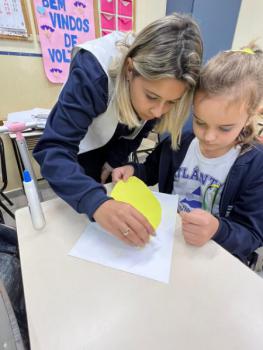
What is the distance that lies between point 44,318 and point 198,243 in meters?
0.34

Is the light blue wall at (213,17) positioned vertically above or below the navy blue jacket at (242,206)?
above

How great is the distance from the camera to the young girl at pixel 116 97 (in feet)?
1.71

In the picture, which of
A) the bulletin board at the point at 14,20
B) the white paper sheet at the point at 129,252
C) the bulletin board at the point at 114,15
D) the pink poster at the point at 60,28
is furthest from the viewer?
the bulletin board at the point at 114,15

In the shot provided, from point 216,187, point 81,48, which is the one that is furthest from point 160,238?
point 81,48

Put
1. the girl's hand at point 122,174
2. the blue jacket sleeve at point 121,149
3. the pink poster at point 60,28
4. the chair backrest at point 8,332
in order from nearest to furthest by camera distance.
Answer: the chair backrest at point 8,332 < the girl's hand at point 122,174 < the blue jacket sleeve at point 121,149 < the pink poster at point 60,28

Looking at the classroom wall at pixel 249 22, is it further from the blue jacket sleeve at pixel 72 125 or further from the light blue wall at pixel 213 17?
the blue jacket sleeve at pixel 72 125

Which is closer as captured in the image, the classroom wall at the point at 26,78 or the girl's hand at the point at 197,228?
the girl's hand at the point at 197,228

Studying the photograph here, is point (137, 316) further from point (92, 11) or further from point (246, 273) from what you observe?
point (92, 11)

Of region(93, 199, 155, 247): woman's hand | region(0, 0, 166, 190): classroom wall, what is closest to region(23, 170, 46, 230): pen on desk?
region(93, 199, 155, 247): woman's hand

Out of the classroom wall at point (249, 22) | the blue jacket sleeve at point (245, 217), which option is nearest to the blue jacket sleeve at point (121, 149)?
the blue jacket sleeve at point (245, 217)

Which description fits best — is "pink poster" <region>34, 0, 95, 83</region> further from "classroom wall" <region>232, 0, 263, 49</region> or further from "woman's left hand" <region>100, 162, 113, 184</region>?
"classroom wall" <region>232, 0, 263, 49</region>

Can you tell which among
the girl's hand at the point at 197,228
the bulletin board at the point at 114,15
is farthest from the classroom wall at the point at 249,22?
the girl's hand at the point at 197,228

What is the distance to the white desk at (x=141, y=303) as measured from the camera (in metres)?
0.35

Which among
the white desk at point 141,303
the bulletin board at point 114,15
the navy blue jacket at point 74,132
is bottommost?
the white desk at point 141,303
